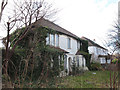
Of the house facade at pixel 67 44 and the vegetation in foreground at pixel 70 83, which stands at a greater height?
the house facade at pixel 67 44

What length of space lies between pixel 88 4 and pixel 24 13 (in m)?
3.20

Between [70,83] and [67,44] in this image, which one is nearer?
[70,83]

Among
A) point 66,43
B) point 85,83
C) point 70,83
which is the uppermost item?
point 66,43

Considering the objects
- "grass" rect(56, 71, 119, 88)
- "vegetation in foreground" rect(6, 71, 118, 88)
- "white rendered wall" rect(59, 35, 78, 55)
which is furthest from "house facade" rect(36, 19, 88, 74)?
"vegetation in foreground" rect(6, 71, 118, 88)

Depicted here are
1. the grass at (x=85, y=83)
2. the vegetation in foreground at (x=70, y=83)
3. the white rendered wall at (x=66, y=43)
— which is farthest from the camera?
the white rendered wall at (x=66, y=43)

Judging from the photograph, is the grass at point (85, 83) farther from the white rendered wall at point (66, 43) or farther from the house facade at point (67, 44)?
the white rendered wall at point (66, 43)

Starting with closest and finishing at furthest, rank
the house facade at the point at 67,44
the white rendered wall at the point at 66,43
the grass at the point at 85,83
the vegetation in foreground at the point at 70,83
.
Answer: the vegetation in foreground at the point at 70,83, the grass at the point at 85,83, the house facade at the point at 67,44, the white rendered wall at the point at 66,43

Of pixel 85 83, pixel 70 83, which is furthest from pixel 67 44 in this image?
pixel 70 83

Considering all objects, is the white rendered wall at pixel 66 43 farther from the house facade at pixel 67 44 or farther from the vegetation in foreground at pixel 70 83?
the vegetation in foreground at pixel 70 83

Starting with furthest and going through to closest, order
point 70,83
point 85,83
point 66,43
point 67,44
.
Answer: point 67,44 < point 66,43 < point 85,83 < point 70,83

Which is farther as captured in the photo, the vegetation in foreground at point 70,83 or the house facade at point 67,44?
the house facade at point 67,44

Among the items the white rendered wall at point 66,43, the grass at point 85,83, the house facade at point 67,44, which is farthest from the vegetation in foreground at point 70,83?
the white rendered wall at point 66,43

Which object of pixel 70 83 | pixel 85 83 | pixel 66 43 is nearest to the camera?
pixel 70 83

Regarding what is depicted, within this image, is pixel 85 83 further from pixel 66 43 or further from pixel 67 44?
pixel 67 44
